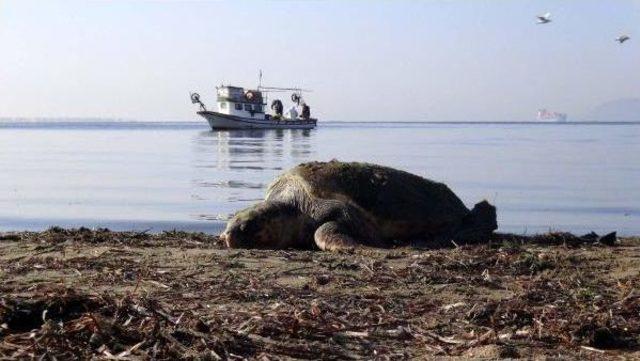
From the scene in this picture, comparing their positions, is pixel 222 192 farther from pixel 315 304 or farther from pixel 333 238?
pixel 315 304

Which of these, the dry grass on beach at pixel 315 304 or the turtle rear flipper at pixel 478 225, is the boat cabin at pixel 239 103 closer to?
the turtle rear flipper at pixel 478 225

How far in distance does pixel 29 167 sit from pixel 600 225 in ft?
56.8

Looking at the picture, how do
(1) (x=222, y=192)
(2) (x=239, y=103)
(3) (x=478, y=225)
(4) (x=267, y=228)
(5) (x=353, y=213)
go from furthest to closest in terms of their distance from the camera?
(2) (x=239, y=103) < (1) (x=222, y=192) < (3) (x=478, y=225) < (5) (x=353, y=213) < (4) (x=267, y=228)

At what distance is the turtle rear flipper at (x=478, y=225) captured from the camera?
9.44 metres

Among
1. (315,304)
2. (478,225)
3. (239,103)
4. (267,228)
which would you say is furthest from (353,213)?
(239,103)

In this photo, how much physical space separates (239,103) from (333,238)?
73.8 meters

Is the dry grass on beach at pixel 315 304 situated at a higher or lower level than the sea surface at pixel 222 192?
higher

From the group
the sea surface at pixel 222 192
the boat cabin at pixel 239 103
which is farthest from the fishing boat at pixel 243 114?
the sea surface at pixel 222 192

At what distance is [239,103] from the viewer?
81.6m

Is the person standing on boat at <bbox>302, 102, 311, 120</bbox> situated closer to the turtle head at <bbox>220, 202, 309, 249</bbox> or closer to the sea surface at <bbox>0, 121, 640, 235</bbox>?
the sea surface at <bbox>0, 121, 640, 235</bbox>

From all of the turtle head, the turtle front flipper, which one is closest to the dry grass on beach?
the turtle front flipper

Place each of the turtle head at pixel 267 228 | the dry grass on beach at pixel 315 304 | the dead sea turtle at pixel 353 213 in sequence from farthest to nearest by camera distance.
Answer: the dead sea turtle at pixel 353 213 < the turtle head at pixel 267 228 < the dry grass on beach at pixel 315 304

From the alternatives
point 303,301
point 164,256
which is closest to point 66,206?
point 164,256

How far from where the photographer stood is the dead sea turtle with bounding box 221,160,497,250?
894 cm
